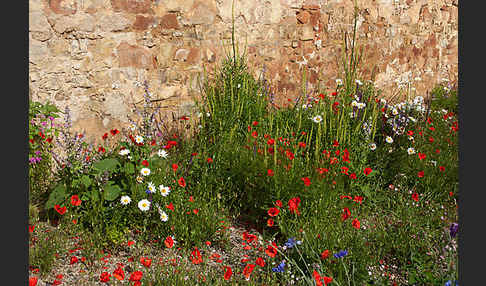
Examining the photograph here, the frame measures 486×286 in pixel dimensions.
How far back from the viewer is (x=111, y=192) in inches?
116

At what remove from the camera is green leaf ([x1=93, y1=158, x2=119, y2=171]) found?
3.06m

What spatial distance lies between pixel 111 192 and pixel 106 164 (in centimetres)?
24

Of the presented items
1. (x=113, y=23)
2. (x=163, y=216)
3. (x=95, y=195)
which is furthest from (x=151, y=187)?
(x=113, y=23)

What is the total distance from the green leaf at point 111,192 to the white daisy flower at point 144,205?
7.5 inches

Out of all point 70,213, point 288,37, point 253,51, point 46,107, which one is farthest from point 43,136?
point 288,37

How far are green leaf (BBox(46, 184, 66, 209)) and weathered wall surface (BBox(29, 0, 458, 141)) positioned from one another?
66cm

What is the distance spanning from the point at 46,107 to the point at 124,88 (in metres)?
0.63

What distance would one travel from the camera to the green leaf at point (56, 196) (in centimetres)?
291

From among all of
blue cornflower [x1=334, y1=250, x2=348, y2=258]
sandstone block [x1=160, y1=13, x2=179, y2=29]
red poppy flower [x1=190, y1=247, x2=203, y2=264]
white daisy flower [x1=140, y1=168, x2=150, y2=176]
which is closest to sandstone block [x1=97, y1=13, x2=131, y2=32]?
sandstone block [x1=160, y1=13, x2=179, y2=29]

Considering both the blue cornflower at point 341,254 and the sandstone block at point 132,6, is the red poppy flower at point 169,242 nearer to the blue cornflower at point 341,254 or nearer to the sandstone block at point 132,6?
the blue cornflower at point 341,254

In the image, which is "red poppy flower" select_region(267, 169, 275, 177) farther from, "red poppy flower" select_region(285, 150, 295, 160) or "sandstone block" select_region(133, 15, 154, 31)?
"sandstone block" select_region(133, 15, 154, 31)

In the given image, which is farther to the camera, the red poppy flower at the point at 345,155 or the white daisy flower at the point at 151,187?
the red poppy flower at the point at 345,155

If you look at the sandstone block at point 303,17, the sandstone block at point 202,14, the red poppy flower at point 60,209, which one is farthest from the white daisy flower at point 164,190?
the sandstone block at point 303,17

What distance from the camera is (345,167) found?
132 inches
